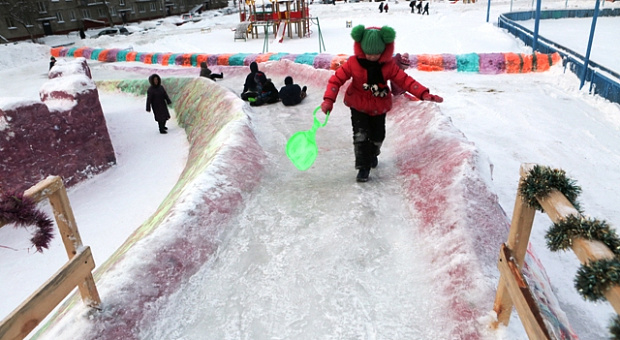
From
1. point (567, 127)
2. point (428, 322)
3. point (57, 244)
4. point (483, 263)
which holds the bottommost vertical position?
point (57, 244)

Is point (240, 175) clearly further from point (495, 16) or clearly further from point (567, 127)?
point (495, 16)

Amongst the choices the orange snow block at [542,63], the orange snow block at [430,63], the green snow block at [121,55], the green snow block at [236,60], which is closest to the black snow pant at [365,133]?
the orange snow block at [542,63]

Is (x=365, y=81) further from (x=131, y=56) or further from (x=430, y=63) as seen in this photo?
(x=131, y=56)

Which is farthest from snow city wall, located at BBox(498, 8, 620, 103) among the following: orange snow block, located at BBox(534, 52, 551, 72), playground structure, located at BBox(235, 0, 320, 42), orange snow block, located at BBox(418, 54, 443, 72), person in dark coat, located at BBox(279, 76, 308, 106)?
playground structure, located at BBox(235, 0, 320, 42)

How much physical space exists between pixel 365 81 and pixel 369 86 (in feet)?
0.20

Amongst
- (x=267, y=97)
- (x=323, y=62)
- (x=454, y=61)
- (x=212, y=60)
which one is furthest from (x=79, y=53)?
(x=454, y=61)

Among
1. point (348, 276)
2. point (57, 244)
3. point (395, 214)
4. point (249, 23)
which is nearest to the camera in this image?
point (348, 276)

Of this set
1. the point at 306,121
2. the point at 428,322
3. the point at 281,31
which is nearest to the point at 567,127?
the point at 306,121

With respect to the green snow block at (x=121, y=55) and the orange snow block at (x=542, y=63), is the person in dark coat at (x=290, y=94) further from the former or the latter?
the green snow block at (x=121, y=55)

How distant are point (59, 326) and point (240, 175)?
214 cm

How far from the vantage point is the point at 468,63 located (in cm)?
A: 1152

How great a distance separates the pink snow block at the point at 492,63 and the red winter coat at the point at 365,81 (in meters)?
8.55

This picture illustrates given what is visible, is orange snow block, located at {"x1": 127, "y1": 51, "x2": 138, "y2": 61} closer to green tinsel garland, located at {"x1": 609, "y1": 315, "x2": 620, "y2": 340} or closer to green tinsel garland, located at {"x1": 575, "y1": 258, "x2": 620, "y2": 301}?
green tinsel garland, located at {"x1": 575, "y1": 258, "x2": 620, "y2": 301}

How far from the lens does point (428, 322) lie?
2.35 metres
